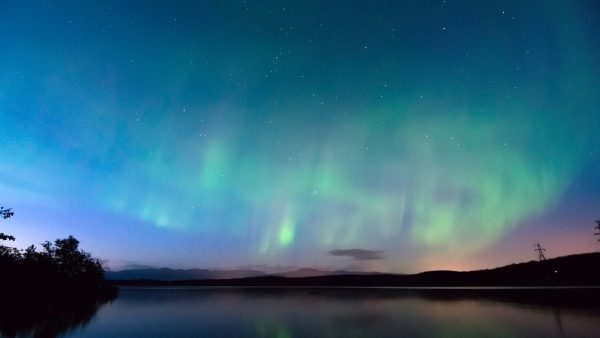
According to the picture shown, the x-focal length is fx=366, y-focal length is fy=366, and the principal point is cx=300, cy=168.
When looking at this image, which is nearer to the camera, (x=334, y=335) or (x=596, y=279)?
(x=334, y=335)

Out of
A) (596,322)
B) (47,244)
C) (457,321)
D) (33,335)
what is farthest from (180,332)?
(47,244)

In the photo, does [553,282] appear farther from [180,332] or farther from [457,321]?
[180,332]

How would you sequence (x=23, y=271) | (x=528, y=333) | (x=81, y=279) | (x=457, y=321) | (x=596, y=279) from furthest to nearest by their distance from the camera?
(x=596, y=279)
(x=81, y=279)
(x=23, y=271)
(x=457, y=321)
(x=528, y=333)

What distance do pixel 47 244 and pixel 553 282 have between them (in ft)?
607

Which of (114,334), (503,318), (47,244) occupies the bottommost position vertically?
(114,334)

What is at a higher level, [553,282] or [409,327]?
[553,282]

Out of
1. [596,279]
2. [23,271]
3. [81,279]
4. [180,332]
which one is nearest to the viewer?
[180,332]

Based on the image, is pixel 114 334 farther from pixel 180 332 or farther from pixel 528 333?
pixel 528 333

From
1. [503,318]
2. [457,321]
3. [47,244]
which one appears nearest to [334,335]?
[457,321]

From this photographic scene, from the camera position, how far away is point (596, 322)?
29.6 meters

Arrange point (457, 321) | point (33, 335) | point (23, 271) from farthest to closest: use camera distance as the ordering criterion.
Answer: point (23, 271)
point (457, 321)
point (33, 335)

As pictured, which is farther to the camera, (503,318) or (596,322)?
(503,318)

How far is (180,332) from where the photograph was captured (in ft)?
95.6

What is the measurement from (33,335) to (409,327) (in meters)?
27.9
